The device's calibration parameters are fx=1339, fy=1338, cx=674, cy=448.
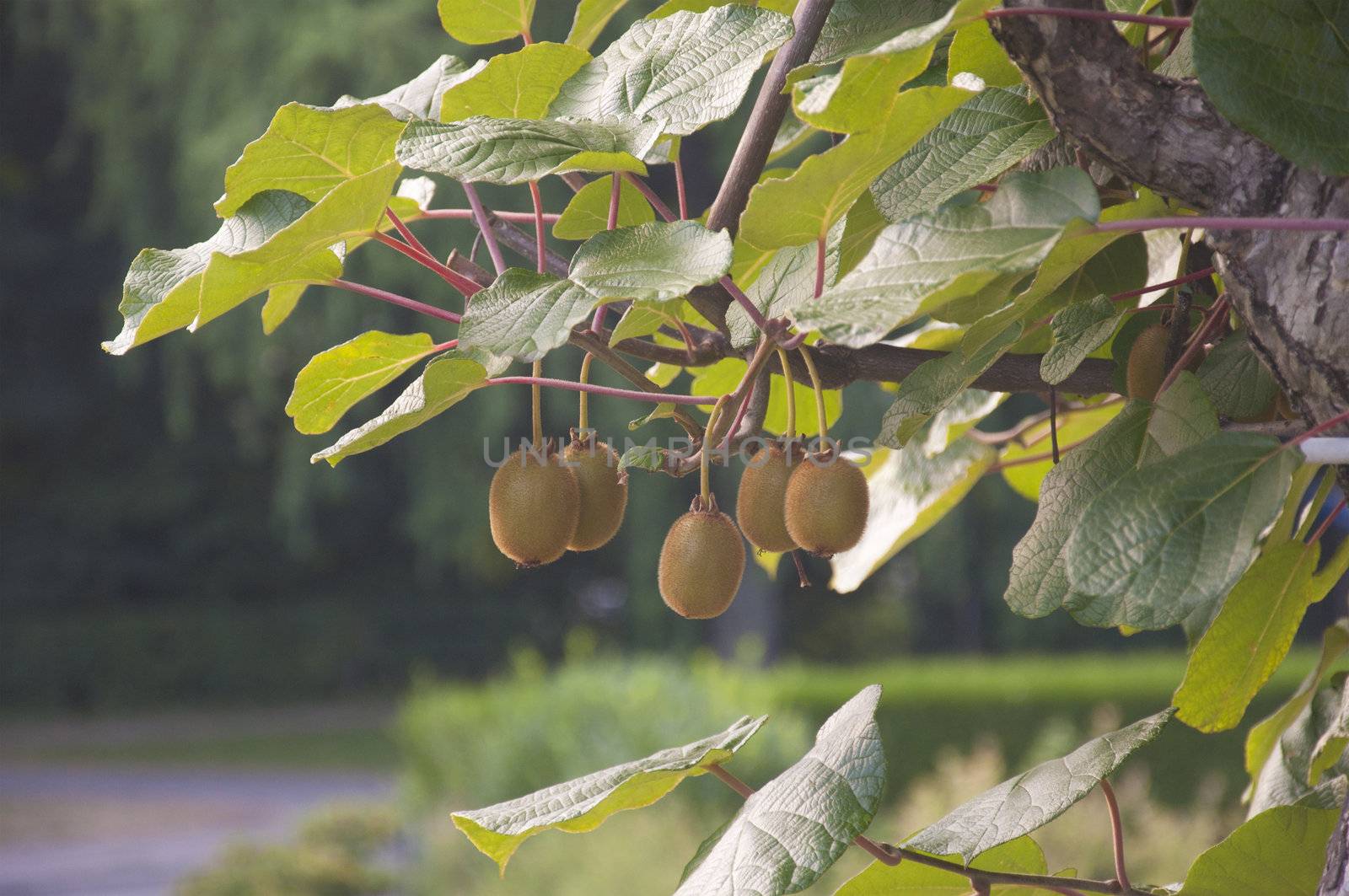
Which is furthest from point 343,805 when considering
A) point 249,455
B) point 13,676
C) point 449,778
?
point 13,676

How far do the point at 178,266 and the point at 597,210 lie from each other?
0.71 feet

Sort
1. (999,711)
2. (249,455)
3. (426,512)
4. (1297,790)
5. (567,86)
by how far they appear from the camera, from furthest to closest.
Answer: (249,455), (426,512), (999,711), (1297,790), (567,86)

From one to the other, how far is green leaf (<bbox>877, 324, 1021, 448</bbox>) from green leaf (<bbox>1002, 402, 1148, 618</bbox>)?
3.7 inches

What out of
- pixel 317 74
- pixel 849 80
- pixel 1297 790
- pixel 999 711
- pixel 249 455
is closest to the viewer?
pixel 849 80

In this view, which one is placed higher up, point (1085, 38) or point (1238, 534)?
point (1085, 38)

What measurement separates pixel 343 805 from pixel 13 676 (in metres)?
7.25

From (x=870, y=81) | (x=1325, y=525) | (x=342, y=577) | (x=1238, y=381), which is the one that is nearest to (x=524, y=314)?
(x=870, y=81)

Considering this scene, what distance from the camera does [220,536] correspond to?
541 inches

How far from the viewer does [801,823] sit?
61 cm

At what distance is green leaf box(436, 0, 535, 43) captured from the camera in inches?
30.4

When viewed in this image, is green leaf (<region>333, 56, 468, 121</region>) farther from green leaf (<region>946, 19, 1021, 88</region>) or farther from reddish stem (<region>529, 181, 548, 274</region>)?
green leaf (<region>946, 19, 1021, 88</region>)

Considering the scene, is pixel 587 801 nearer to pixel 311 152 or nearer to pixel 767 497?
pixel 767 497

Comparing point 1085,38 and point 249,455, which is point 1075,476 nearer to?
point 1085,38

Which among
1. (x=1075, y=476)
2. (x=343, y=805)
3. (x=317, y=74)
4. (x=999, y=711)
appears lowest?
(x=999, y=711)
